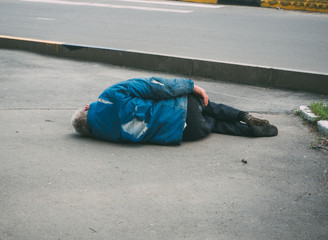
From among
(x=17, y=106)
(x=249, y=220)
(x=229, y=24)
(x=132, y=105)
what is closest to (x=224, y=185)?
(x=249, y=220)

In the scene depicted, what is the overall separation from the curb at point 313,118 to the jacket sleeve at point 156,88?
1.55 meters

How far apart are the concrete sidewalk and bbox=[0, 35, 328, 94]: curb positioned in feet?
4.07

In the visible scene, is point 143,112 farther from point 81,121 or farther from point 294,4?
point 294,4

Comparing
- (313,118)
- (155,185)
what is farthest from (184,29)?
(155,185)

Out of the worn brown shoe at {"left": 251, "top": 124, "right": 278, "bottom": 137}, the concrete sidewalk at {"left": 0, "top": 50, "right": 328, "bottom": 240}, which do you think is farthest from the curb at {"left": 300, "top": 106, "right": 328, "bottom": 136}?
the worn brown shoe at {"left": 251, "top": 124, "right": 278, "bottom": 137}

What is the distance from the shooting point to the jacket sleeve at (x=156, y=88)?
14.9 ft

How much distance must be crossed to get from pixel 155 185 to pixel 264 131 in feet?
5.39

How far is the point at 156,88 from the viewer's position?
456 cm

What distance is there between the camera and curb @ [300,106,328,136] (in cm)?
495

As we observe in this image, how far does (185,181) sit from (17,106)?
9.56ft

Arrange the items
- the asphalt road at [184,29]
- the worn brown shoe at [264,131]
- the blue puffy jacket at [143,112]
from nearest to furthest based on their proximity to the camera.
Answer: the blue puffy jacket at [143,112], the worn brown shoe at [264,131], the asphalt road at [184,29]

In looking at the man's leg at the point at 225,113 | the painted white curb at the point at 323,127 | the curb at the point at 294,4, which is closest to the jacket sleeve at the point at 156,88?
the man's leg at the point at 225,113

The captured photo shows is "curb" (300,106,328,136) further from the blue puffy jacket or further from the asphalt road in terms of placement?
the asphalt road

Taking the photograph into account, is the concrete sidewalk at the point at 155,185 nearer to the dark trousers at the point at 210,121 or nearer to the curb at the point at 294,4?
the dark trousers at the point at 210,121
